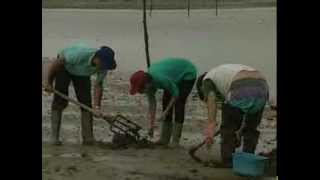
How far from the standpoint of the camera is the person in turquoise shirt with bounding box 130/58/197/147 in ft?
15.5

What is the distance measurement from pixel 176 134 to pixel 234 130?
631mm

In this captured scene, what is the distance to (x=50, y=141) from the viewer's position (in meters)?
4.82

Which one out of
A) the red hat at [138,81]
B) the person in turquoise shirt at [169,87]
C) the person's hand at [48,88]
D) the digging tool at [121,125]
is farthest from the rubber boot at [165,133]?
the person's hand at [48,88]

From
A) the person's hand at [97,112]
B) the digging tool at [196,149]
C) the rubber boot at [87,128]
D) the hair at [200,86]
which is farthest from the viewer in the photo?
the rubber boot at [87,128]

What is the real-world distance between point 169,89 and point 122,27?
701 mm

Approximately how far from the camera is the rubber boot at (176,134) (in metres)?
4.86

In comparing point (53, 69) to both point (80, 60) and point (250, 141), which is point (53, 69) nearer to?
point (80, 60)


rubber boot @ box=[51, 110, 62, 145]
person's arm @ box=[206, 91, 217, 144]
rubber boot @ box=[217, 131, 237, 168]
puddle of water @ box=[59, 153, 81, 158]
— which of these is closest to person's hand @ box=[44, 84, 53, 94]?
rubber boot @ box=[51, 110, 62, 145]

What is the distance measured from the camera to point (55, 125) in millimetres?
4887

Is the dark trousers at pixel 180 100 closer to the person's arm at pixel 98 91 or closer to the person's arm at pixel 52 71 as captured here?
the person's arm at pixel 98 91

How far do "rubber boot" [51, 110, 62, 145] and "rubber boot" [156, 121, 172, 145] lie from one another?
0.70m

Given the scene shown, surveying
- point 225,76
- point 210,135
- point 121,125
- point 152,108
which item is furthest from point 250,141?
point 121,125
